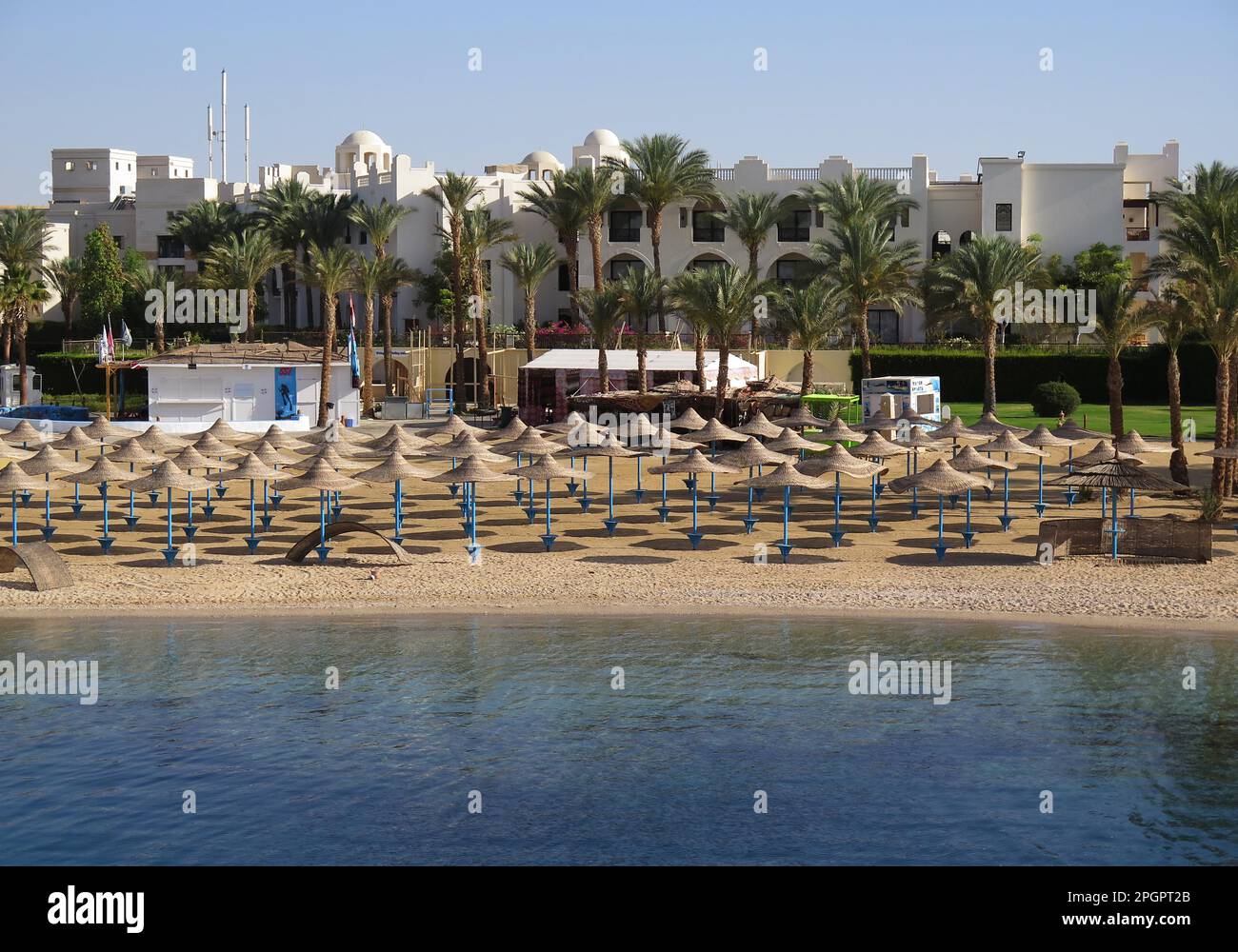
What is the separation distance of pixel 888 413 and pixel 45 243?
69228 mm

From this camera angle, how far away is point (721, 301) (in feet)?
179

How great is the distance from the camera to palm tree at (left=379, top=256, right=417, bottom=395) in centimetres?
7444

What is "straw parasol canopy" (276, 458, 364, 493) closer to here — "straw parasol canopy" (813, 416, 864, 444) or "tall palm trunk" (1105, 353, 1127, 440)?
"straw parasol canopy" (813, 416, 864, 444)

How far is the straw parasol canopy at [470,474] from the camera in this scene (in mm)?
33219

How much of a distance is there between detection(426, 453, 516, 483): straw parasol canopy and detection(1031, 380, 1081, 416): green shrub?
109 feet

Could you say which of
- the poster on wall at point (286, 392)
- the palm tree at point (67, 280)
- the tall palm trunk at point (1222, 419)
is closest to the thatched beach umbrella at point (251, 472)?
the tall palm trunk at point (1222, 419)

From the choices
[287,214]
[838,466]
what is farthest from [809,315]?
[287,214]

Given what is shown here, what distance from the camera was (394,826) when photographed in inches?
706

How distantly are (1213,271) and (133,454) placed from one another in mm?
30253

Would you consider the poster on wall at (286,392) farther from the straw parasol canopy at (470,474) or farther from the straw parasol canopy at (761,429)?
the straw parasol canopy at (470,474)

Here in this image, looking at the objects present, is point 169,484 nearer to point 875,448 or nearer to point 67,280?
point 875,448

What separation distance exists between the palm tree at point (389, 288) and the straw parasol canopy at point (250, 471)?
39.6m

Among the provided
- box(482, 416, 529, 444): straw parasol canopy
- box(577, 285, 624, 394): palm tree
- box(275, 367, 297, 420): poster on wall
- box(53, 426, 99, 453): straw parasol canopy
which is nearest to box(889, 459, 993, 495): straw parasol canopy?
box(482, 416, 529, 444): straw parasol canopy
